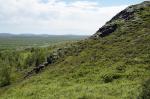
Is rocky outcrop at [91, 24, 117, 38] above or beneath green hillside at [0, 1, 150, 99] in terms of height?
above

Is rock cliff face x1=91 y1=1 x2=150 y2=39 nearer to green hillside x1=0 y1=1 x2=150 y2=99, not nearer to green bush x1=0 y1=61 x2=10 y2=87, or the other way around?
green hillside x1=0 y1=1 x2=150 y2=99

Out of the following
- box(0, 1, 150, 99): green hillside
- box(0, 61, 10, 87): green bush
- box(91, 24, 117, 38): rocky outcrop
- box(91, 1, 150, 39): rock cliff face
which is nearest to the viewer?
box(0, 1, 150, 99): green hillside

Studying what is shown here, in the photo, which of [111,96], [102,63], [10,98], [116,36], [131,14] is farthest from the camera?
[131,14]

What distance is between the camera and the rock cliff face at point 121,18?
104m

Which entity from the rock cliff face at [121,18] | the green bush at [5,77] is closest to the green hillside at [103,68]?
the rock cliff face at [121,18]

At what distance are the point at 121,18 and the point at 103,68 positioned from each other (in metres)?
41.6

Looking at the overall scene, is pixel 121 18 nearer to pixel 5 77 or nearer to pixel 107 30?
pixel 107 30

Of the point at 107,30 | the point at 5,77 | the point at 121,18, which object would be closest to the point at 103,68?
the point at 107,30

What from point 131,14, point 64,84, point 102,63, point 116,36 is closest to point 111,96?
point 64,84

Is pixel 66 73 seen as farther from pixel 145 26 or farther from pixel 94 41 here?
pixel 145 26

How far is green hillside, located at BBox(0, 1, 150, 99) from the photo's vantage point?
57019 mm

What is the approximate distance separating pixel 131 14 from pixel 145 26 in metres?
16.1

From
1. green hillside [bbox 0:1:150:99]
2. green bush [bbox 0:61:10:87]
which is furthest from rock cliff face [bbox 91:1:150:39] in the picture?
green bush [bbox 0:61:10:87]

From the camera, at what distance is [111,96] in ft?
165
